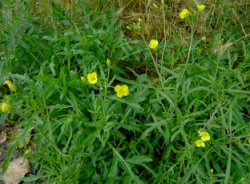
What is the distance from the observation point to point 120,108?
1.66 metres

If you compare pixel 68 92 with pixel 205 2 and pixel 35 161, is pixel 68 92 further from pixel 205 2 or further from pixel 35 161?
pixel 205 2

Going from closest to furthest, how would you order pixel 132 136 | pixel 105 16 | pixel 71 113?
1. pixel 71 113
2. pixel 132 136
3. pixel 105 16

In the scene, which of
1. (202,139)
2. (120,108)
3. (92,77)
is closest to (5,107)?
(92,77)

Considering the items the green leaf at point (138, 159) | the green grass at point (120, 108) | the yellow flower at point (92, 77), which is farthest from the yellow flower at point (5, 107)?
the green leaf at point (138, 159)

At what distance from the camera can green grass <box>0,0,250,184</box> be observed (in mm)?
1580

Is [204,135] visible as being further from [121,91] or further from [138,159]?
[121,91]

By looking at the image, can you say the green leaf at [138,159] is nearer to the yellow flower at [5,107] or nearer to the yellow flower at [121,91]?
the yellow flower at [121,91]

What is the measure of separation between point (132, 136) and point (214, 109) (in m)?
0.40

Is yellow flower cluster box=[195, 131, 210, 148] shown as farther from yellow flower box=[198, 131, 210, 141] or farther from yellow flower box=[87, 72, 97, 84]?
yellow flower box=[87, 72, 97, 84]

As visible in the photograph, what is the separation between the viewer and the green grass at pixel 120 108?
158 centimetres

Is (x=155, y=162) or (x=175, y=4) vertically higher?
(x=175, y=4)

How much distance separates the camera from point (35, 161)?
167 cm

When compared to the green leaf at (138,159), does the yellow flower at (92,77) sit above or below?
above

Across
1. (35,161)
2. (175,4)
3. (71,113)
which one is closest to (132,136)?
(71,113)
